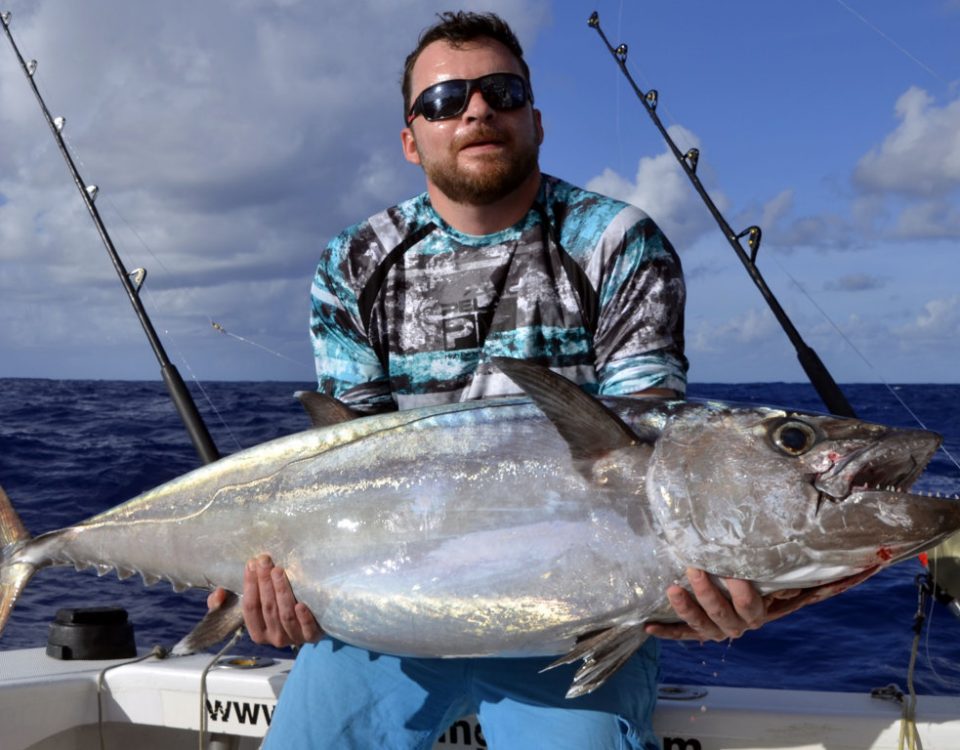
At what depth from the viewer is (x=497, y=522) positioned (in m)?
2.12

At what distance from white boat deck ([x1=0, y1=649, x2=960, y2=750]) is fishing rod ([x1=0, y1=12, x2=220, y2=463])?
0.81 metres

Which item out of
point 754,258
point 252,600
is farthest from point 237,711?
point 754,258

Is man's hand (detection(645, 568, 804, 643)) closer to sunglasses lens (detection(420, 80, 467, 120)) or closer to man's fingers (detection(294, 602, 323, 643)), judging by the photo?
man's fingers (detection(294, 602, 323, 643))

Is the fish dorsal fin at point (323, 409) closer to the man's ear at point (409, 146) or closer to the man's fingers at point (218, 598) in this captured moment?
the man's fingers at point (218, 598)

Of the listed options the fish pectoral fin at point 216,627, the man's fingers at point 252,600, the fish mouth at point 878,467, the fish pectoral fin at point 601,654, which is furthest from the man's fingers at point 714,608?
the fish pectoral fin at point 216,627

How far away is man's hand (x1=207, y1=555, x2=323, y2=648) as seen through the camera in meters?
2.33

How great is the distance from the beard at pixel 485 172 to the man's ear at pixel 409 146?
0.55ft

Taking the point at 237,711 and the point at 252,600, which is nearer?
the point at 252,600

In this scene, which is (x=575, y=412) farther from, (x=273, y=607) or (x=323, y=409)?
(x=273, y=607)

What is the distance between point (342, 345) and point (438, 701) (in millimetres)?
1170

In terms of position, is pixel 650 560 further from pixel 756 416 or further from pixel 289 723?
pixel 289 723

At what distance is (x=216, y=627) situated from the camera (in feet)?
8.09

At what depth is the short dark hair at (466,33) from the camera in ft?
9.98

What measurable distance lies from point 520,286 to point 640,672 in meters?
1.17
